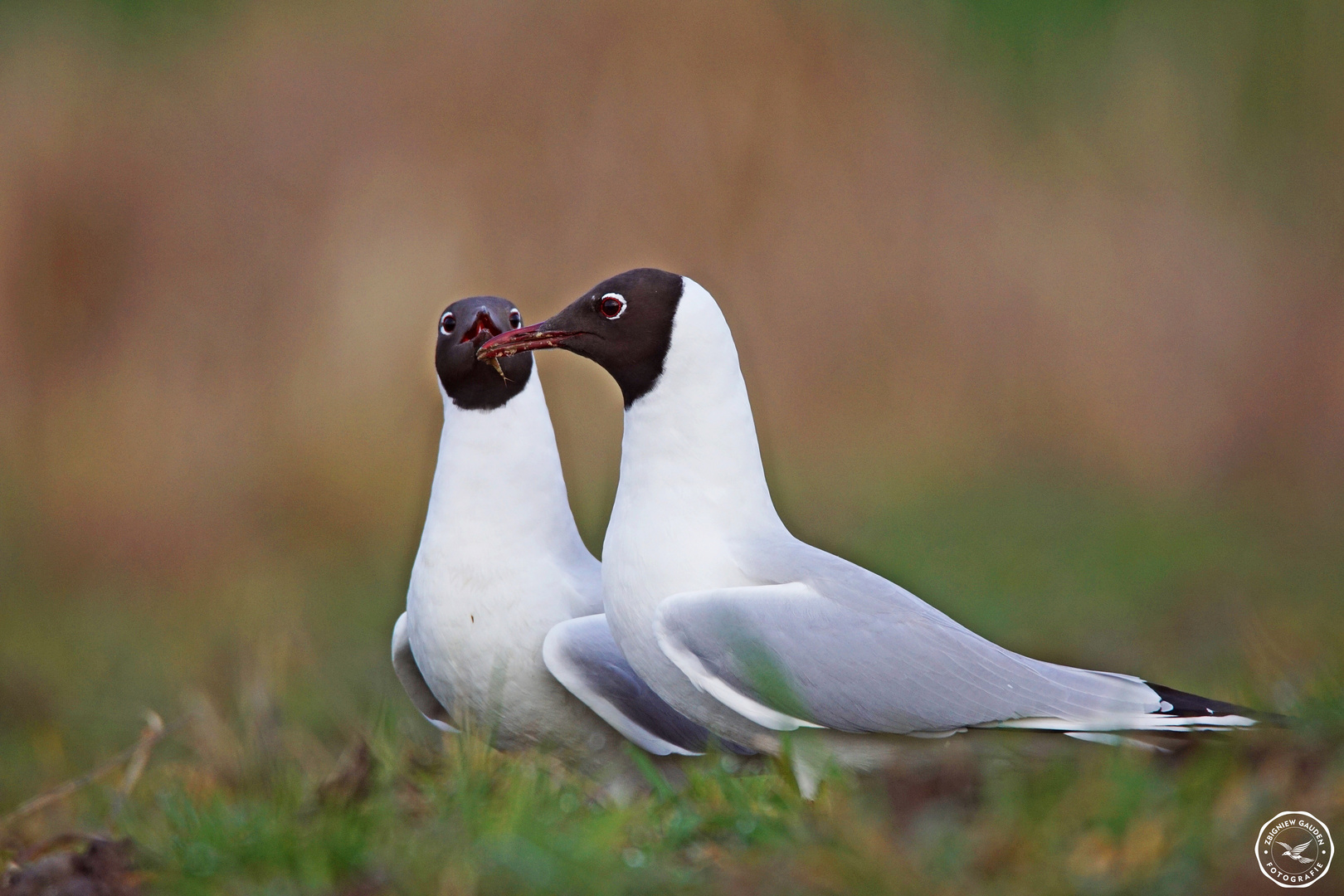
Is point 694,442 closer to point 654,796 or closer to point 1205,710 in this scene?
point 654,796

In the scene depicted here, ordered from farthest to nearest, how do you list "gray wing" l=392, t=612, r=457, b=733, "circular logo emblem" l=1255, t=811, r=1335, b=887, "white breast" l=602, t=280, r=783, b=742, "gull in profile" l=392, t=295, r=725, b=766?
1. "gray wing" l=392, t=612, r=457, b=733
2. "gull in profile" l=392, t=295, r=725, b=766
3. "white breast" l=602, t=280, r=783, b=742
4. "circular logo emblem" l=1255, t=811, r=1335, b=887

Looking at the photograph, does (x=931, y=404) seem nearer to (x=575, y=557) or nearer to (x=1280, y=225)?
(x=1280, y=225)

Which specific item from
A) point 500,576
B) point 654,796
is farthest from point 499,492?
point 654,796

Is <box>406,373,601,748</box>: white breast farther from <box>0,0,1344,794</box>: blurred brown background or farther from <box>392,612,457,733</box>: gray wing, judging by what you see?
<box>0,0,1344,794</box>: blurred brown background

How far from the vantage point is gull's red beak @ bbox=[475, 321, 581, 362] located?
3.67 meters

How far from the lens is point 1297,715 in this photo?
11.5 ft

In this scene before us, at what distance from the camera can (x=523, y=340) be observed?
3.73m

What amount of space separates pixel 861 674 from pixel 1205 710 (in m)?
0.73

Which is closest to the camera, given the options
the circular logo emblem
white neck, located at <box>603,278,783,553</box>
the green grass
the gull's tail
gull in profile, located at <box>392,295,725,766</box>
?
the circular logo emblem

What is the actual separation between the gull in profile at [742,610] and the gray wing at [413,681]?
0.94m

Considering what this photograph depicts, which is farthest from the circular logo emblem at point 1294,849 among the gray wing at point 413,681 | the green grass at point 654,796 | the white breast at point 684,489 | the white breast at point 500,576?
the gray wing at point 413,681

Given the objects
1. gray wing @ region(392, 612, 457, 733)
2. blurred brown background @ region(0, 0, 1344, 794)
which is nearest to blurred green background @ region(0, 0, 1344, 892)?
blurred brown background @ region(0, 0, 1344, 794)

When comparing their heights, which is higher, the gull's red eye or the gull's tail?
the gull's red eye

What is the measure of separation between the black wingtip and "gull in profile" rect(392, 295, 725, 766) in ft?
3.91
